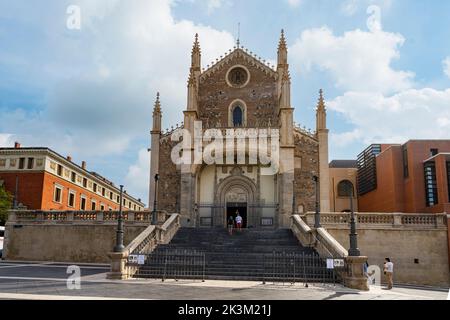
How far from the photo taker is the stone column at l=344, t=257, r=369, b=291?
1462 cm

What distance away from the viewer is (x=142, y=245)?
1889 centimetres

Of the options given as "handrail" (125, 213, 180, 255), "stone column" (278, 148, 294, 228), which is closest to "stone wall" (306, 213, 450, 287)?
"stone column" (278, 148, 294, 228)

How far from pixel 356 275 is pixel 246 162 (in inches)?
670

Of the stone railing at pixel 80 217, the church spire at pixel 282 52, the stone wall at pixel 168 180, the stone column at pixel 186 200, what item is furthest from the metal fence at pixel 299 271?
the church spire at pixel 282 52

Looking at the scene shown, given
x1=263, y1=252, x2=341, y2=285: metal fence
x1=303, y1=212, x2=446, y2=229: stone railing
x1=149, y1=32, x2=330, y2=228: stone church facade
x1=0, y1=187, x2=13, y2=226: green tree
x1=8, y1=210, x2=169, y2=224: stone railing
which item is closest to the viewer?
x1=263, y1=252, x2=341, y2=285: metal fence

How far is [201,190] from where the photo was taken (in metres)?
31.7

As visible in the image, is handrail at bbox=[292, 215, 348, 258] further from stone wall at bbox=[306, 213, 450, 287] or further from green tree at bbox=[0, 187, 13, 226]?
green tree at bbox=[0, 187, 13, 226]

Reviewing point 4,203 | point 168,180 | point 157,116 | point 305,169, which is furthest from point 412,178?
point 4,203

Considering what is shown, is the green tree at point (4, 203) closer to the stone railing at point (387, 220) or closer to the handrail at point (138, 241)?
the handrail at point (138, 241)

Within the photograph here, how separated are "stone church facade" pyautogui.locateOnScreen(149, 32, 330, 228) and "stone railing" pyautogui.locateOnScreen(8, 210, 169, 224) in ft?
15.9

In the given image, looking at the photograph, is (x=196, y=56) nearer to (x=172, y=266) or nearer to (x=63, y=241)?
(x=63, y=241)

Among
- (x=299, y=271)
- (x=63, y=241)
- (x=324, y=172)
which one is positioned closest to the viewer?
(x=299, y=271)

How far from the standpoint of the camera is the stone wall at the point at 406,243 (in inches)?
920

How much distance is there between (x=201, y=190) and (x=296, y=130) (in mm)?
8251
